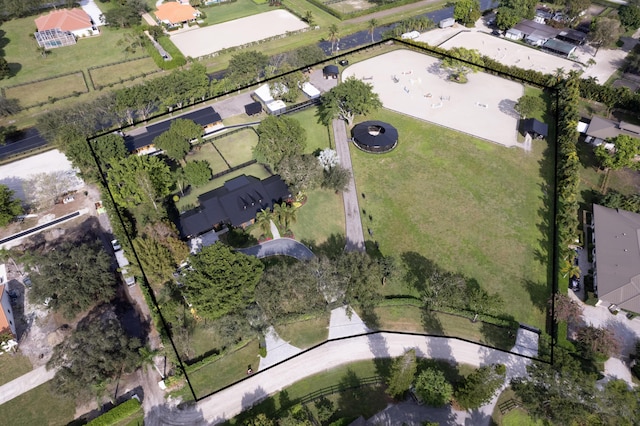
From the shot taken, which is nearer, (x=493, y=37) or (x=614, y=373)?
(x=614, y=373)

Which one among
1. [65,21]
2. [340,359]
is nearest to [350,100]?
[340,359]

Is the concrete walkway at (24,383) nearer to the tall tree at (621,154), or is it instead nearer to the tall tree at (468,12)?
the tall tree at (621,154)

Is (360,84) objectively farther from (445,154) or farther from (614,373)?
(614,373)

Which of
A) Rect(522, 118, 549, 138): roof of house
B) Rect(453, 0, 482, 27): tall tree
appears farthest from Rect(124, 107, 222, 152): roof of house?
Rect(453, 0, 482, 27): tall tree

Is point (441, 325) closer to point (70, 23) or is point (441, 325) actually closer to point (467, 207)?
point (467, 207)

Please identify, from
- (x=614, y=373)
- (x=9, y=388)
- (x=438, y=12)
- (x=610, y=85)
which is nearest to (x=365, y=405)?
(x=614, y=373)

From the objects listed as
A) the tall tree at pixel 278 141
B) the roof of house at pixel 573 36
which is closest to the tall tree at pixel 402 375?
the tall tree at pixel 278 141
